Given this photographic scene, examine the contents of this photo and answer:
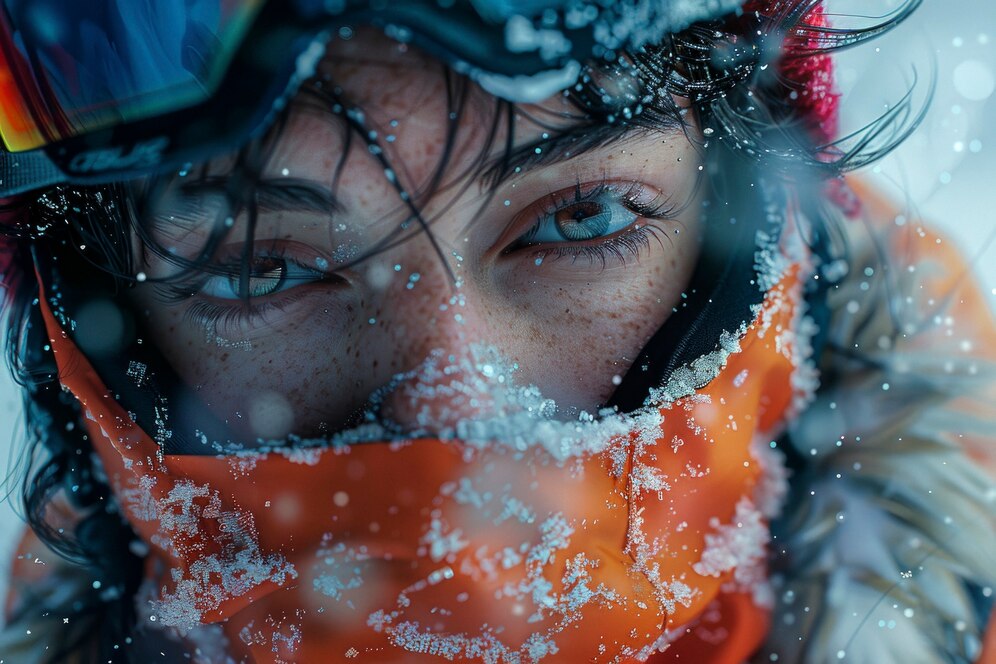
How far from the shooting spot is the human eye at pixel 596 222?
3.61 feet

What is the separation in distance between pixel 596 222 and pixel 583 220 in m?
0.02

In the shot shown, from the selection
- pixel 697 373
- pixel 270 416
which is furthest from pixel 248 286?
pixel 697 373

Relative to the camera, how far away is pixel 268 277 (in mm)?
1142

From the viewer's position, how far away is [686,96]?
3.67ft

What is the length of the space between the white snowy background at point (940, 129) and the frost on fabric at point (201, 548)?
2.47ft

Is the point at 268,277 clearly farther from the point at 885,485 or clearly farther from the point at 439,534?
the point at 885,485

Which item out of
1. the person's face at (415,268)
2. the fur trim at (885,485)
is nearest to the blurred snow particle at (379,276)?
the person's face at (415,268)

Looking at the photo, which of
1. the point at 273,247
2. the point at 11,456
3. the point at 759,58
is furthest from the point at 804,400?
the point at 11,456

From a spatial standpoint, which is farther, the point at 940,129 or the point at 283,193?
the point at 940,129

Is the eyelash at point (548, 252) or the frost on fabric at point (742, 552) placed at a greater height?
the eyelash at point (548, 252)

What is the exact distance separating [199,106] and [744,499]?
48.9 inches

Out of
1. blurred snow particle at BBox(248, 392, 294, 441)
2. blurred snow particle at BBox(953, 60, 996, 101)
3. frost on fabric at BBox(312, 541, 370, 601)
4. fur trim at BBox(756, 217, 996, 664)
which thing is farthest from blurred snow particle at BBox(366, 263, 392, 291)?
blurred snow particle at BBox(953, 60, 996, 101)

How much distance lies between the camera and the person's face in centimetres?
96

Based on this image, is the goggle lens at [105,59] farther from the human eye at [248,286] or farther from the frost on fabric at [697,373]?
the frost on fabric at [697,373]
